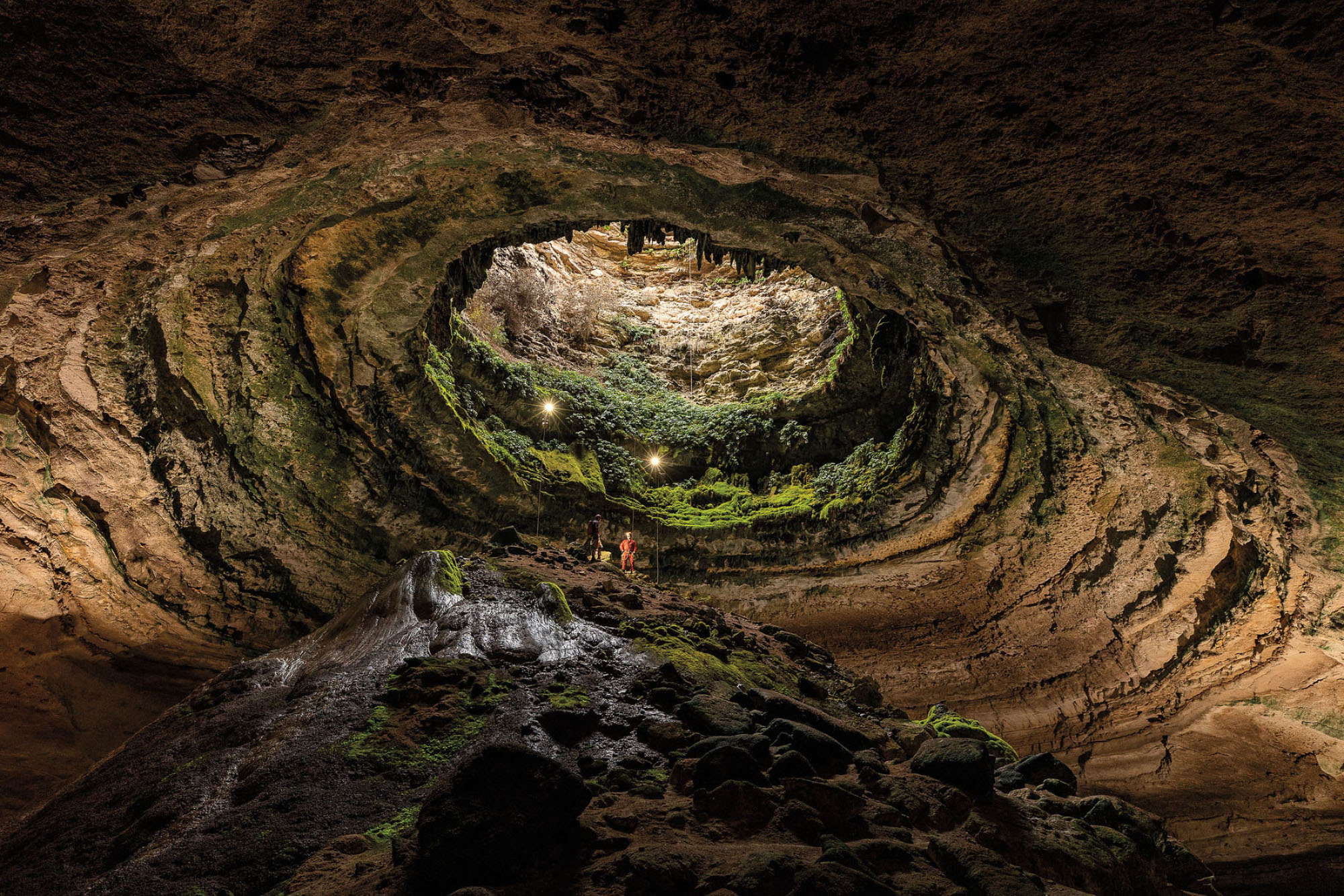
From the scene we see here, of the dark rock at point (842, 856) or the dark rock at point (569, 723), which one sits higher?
the dark rock at point (842, 856)

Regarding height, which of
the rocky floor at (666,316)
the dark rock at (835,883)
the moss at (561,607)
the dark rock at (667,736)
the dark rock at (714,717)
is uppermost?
the rocky floor at (666,316)

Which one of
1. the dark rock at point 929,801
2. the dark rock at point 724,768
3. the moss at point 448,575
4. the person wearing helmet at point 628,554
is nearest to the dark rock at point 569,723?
the dark rock at point 724,768

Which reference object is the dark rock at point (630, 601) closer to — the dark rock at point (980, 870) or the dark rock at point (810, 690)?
the dark rock at point (810, 690)

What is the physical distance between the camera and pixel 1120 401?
608cm

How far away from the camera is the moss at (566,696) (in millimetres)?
4254

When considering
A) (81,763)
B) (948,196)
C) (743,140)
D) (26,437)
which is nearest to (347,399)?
(26,437)

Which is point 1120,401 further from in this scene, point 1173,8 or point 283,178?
point 283,178

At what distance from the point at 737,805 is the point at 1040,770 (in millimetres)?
2826

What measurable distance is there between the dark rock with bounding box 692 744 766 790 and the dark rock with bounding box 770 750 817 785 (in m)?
0.10

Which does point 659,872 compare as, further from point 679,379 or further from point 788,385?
point 679,379

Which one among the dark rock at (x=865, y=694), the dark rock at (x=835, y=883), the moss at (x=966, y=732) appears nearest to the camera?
the dark rock at (x=835, y=883)

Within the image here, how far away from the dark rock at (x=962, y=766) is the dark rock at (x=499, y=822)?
2.08 metres

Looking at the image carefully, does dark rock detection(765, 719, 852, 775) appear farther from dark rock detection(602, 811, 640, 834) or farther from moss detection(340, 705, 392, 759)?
moss detection(340, 705, 392, 759)

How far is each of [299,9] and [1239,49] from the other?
3.96 meters
